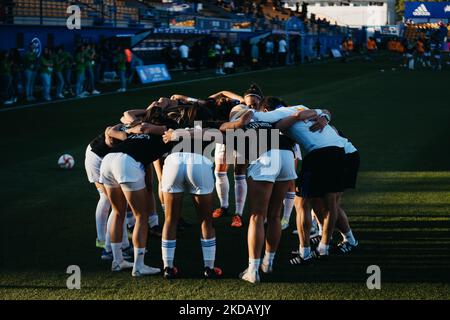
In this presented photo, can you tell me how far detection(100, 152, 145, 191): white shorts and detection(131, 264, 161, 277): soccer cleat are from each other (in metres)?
0.83

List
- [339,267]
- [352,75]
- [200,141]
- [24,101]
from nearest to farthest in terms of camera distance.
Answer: [200,141], [339,267], [24,101], [352,75]

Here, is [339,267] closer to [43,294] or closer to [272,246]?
[272,246]

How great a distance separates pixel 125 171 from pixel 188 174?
0.63 meters

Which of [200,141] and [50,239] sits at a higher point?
[200,141]

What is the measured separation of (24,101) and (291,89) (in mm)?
10416

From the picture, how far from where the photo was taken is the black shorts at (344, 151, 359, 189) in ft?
27.2

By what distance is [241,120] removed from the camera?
727 centimetres

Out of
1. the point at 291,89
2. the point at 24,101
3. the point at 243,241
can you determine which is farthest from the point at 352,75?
the point at 243,241

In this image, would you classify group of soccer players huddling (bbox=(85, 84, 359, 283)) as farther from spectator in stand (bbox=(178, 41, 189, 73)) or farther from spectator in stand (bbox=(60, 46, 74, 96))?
spectator in stand (bbox=(178, 41, 189, 73))

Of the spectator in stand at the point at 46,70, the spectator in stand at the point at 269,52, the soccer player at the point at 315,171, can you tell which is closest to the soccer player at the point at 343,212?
the soccer player at the point at 315,171

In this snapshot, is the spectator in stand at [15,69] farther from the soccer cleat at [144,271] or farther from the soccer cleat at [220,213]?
the soccer cleat at [144,271]

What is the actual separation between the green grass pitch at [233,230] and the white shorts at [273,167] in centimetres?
103

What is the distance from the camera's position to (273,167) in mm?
7309

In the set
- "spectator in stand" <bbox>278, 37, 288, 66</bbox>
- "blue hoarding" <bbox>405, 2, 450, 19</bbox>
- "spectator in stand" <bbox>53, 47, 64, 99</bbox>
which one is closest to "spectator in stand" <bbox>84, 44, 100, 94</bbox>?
"spectator in stand" <bbox>53, 47, 64, 99</bbox>
